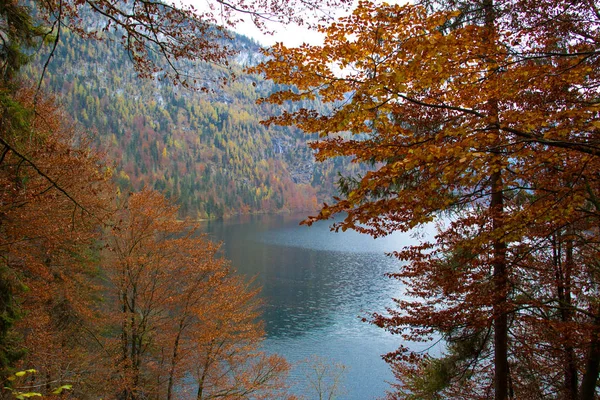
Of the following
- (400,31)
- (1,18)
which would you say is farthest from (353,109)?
(1,18)

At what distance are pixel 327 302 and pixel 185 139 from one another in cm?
14265

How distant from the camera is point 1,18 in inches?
195

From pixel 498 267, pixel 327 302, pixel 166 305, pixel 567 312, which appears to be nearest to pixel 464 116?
pixel 498 267

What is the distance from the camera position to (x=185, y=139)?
6235 inches

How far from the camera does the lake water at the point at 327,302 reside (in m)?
18.6

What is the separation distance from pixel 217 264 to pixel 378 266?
1096 inches

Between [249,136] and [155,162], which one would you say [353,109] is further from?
[249,136]

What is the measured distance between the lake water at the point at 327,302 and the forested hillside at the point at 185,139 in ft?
182

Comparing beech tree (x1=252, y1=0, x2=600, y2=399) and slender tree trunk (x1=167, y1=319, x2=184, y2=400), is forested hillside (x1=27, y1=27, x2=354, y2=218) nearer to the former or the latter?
slender tree trunk (x1=167, y1=319, x2=184, y2=400)

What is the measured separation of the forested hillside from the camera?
121m

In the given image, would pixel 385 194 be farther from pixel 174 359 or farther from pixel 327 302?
pixel 327 302

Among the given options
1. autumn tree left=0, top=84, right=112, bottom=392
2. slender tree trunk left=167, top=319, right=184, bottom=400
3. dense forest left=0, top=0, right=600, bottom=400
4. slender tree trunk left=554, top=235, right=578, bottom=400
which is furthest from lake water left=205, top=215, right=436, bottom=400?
slender tree trunk left=554, top=235, right=578, bottom=400

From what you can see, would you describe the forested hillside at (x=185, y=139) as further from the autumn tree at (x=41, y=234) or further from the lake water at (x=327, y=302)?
the autumn tree at (x=41, y=234)

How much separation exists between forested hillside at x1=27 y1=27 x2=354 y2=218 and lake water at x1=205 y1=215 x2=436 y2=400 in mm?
55504
